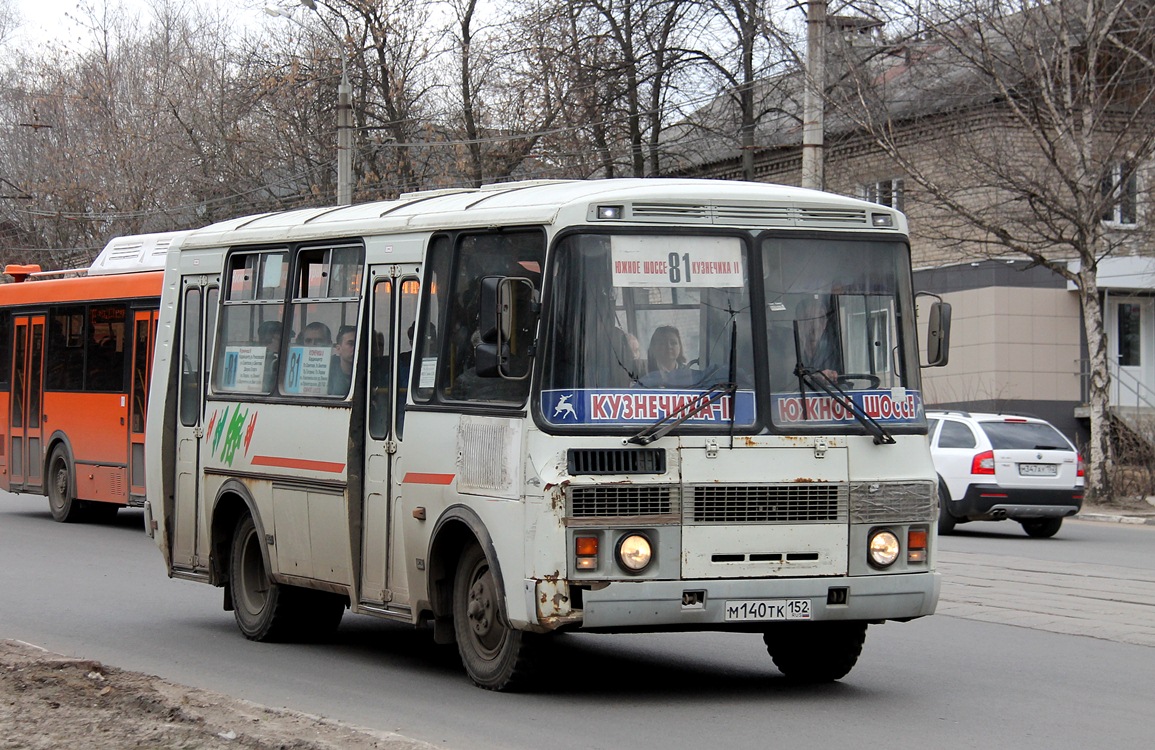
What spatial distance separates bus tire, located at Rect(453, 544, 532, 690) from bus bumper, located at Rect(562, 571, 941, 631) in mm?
573

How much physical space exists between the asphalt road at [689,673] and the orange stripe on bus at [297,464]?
123 centimetres

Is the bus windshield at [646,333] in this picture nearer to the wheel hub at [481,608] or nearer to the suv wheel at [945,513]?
the wheel hub at [481,608]

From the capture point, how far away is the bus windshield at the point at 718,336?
28.2ft

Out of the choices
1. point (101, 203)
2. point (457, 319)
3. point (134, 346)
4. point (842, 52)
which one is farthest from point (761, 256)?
point (101, 203)

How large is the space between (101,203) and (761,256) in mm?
44828

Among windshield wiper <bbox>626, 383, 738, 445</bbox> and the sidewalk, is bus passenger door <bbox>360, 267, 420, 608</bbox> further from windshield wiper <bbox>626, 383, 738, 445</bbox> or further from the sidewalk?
the sidewalk

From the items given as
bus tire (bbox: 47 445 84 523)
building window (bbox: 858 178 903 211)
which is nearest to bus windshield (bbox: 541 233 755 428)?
bus tire (bbox: 47 445 84 523)

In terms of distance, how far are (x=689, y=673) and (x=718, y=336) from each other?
2396mm

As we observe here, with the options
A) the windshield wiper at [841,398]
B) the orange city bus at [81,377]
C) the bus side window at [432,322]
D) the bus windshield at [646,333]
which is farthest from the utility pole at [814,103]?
the bus windshield at [646,333]

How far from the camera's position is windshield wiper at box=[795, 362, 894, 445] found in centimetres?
891

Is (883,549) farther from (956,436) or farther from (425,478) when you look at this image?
(956,436)

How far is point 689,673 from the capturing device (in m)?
10.1

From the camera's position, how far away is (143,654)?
35.6 feet

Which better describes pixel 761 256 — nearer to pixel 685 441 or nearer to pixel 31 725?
pixel 685 441
